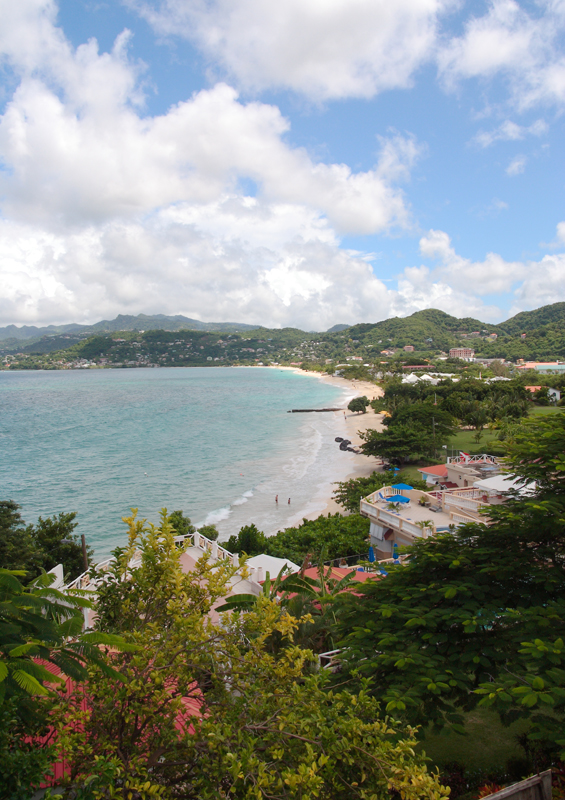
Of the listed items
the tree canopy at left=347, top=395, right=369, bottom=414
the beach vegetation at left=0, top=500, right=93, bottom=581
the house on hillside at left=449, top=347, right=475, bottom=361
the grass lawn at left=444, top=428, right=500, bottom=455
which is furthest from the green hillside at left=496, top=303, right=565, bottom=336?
the beach vegetation at left=0, top=500, right=93, bottom=581

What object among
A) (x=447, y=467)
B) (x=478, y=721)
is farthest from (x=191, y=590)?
(x=447, y=467)

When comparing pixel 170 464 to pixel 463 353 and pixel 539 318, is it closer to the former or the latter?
pixel 463 353

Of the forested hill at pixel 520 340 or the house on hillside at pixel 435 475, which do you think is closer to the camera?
the house on hillside at pixel 435 475

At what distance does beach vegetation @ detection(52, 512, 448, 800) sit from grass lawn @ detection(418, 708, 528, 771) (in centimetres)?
358

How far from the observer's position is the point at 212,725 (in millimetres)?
2965

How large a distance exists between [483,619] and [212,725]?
13.8 feet

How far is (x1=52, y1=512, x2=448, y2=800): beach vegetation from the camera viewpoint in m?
2.80

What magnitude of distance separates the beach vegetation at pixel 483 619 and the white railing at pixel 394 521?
522 cm

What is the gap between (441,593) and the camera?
655cm

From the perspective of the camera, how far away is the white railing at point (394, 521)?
13.8 meters

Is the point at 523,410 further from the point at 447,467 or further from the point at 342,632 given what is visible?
the point at 342,632

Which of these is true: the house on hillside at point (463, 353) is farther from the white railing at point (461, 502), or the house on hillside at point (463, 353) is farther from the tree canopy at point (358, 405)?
the white railing at point (461, 502)

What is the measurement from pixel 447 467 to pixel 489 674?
1816 centimetres

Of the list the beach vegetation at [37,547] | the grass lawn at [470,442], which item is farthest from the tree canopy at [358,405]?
the beach vegetation at [37,547]
